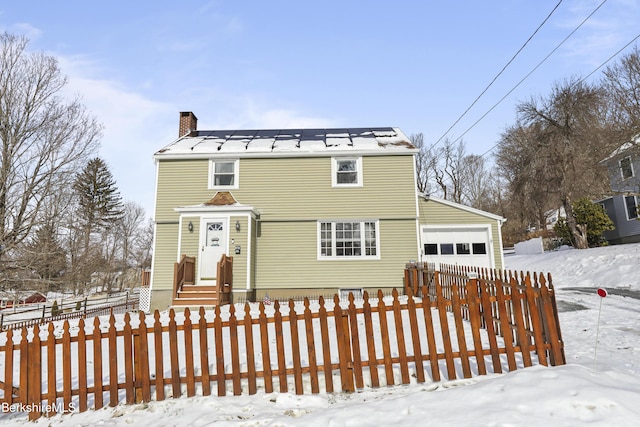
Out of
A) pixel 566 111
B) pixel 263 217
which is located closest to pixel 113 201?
pixel 263 217

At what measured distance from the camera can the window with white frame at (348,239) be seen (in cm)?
1434

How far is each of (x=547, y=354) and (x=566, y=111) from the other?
82.3 ft

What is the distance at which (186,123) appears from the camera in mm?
18984

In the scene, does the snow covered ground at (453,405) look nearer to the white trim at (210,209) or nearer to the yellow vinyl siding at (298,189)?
the white trim at (210,209)

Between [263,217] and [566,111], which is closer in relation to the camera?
[263,217]

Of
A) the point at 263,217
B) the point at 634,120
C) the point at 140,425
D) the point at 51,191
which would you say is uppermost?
the point at 634,120

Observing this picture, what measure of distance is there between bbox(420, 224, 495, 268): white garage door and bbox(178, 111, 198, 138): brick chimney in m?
12.9

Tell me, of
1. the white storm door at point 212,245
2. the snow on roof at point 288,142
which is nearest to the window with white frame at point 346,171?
the snow on roof at point 288,142

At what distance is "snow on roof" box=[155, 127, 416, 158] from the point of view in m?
15.1

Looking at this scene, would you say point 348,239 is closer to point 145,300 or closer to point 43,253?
point 145,300

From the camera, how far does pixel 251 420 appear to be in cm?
354

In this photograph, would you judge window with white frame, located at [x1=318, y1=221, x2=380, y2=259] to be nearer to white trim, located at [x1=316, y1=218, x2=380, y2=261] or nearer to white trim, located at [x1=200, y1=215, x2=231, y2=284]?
white trim, located at [x1=316, y1=218, x2=380, y2=261]

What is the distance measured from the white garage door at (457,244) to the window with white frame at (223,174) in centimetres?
827

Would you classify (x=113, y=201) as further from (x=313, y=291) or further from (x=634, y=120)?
(x=634, y=120)
